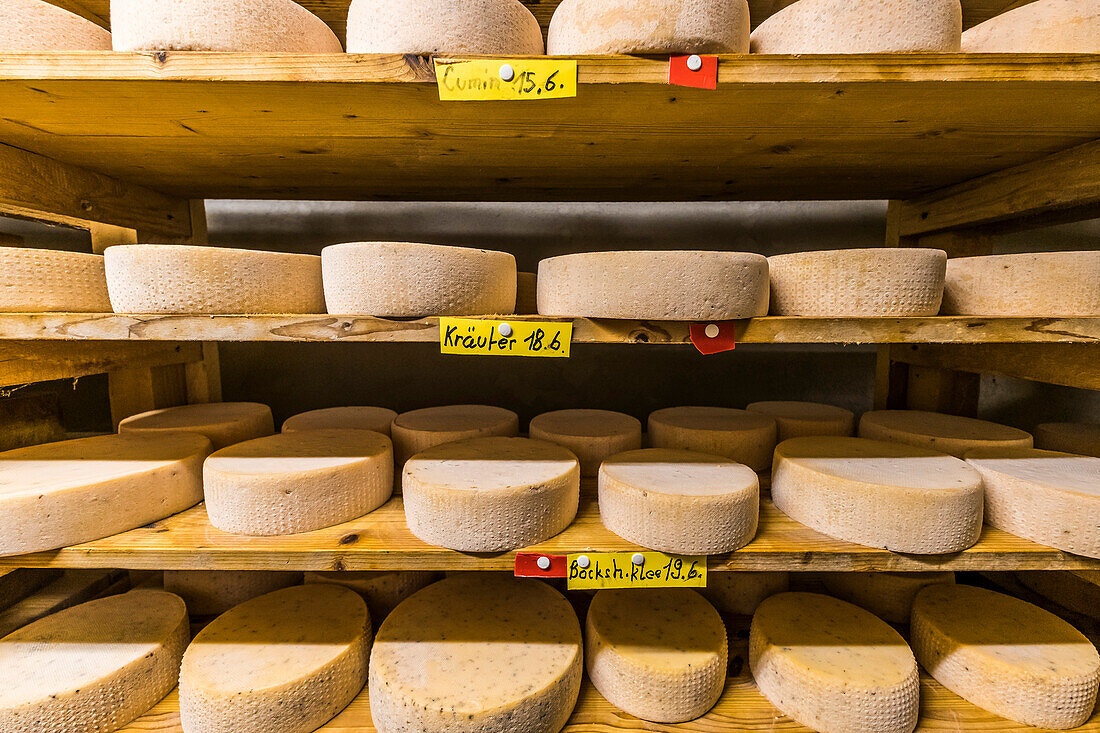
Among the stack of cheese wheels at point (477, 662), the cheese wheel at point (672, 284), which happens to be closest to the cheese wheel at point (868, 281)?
the cheese wheel at point (672, 284)

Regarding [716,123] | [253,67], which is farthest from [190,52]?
[716,123]

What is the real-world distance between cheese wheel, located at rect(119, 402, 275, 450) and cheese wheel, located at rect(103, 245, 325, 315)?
1.34 ft

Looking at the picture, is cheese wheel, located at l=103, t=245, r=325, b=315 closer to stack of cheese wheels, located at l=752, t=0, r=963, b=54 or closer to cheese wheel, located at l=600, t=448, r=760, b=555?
cheese wheel, located at l=600, t=448, r=760, b=555

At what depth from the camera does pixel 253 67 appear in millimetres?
715

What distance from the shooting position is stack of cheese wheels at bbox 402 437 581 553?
823 millimetres

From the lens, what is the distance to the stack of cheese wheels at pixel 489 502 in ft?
2.70

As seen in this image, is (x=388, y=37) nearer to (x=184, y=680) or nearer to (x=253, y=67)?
(x=253, y=67)

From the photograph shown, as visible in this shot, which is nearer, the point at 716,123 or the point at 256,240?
the point at 716,123

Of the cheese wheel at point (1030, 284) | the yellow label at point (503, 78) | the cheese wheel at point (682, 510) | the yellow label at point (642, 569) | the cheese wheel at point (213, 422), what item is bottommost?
the yellow label at point (642, 569)

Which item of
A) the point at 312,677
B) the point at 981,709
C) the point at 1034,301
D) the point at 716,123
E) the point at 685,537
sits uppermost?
the point at 716,123

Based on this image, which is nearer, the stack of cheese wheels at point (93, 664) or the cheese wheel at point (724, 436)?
the stack of cheese wheels at point (93, 664)

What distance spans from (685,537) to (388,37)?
0.97 metres

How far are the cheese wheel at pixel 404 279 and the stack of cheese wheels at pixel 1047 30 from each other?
901 millimetres

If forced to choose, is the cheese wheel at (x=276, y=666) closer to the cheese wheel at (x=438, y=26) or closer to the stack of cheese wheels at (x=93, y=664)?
the stack of cheese wheels at (x=93, y=664)
